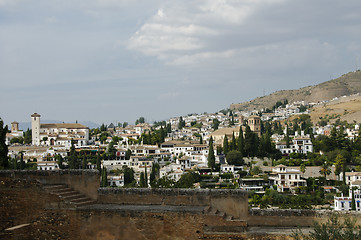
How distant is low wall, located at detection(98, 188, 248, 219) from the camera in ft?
27.2

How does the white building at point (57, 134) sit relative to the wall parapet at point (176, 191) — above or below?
above

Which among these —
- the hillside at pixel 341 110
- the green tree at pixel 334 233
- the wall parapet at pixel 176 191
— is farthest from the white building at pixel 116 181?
the hillside at pixel 341 110

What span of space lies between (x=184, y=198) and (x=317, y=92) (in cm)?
16428

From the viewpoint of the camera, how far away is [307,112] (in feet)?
378

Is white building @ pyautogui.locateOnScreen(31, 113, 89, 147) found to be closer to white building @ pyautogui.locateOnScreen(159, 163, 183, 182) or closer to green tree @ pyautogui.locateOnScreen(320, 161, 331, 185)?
white building @ pyautogui.locateOnScreen(159, 163, 183, 182)

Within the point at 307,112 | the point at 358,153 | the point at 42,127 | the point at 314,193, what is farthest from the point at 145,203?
the point at 307,112

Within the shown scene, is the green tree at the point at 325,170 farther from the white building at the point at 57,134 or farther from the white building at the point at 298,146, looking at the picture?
the white building at the point at 57,134

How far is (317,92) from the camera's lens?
539ft

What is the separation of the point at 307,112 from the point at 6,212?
113 metres

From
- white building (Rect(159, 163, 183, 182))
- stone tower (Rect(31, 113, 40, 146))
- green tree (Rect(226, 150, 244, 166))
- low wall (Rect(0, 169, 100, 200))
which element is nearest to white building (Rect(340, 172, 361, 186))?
green tree (Rect(226, 150, 244, 166))

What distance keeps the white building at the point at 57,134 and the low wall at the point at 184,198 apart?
223 feet

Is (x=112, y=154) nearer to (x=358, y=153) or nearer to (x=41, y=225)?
(x=358, y=153)

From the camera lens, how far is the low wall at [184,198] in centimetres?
830

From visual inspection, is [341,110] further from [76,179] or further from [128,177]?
[76,179]
